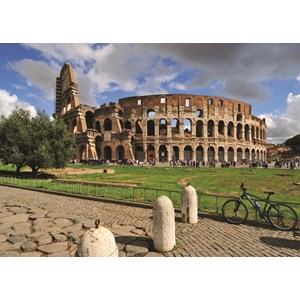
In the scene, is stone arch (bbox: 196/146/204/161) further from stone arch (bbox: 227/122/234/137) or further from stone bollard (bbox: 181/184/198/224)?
stone bollard (bbox: 181/184/198/224)

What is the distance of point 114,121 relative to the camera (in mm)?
37938

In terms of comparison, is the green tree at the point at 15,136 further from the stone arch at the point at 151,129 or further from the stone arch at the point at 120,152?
the stone arch at the point at 151,129

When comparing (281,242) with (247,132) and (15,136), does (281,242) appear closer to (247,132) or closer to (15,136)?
(15,136)

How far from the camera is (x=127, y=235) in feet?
→ 15.0

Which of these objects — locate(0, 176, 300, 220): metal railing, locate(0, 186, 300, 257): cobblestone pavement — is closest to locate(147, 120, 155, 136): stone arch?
locate(0, 176, 300, 220): metal railing

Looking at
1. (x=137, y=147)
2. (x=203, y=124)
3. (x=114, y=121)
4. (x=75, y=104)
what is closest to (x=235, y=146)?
(x=203, y=124)

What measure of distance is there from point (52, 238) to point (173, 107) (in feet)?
124

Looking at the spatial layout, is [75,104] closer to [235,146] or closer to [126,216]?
[235,146]

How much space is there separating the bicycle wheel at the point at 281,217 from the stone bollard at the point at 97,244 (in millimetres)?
4208

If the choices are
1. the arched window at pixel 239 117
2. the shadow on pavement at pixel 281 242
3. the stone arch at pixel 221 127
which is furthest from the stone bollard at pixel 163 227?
the arched window at pixel 239 117

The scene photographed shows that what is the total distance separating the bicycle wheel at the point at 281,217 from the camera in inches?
191

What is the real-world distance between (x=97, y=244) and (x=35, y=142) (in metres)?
14.9

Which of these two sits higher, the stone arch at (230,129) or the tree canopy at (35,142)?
the stone arch at (230,129)

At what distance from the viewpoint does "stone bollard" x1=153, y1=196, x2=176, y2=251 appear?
12.4ft
